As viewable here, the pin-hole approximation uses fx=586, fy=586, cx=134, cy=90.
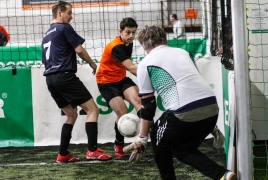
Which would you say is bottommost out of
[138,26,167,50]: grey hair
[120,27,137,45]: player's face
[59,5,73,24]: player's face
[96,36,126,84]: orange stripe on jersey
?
[96,36,126,84]: orange stripe on jersey

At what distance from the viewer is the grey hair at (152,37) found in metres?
4.73

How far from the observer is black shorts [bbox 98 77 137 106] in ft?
22.8

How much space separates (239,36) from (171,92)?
0.71 m

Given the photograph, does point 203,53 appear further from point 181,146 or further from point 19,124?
point 181,146

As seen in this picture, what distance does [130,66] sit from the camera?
6.64m

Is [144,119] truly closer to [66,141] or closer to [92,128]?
[92,128]

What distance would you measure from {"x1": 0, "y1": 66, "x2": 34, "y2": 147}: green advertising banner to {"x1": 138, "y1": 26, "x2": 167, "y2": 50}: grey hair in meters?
3.56

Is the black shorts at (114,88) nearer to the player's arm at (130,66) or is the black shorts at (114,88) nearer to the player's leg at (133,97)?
the player's leg at (133,97)

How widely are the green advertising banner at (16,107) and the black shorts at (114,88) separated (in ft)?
4.72

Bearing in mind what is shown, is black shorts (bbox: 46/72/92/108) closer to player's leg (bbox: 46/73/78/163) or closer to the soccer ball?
player's leg (bbox: 46/73/78/163)

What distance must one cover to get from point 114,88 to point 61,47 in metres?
0.86

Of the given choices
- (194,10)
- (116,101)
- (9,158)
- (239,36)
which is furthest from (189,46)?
(194,10)

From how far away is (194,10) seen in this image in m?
16.6

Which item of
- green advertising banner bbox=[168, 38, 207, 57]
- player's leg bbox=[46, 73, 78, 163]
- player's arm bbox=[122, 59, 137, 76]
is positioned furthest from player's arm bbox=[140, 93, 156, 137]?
green advertising banner bbox=[168, 38, 207, 57]
